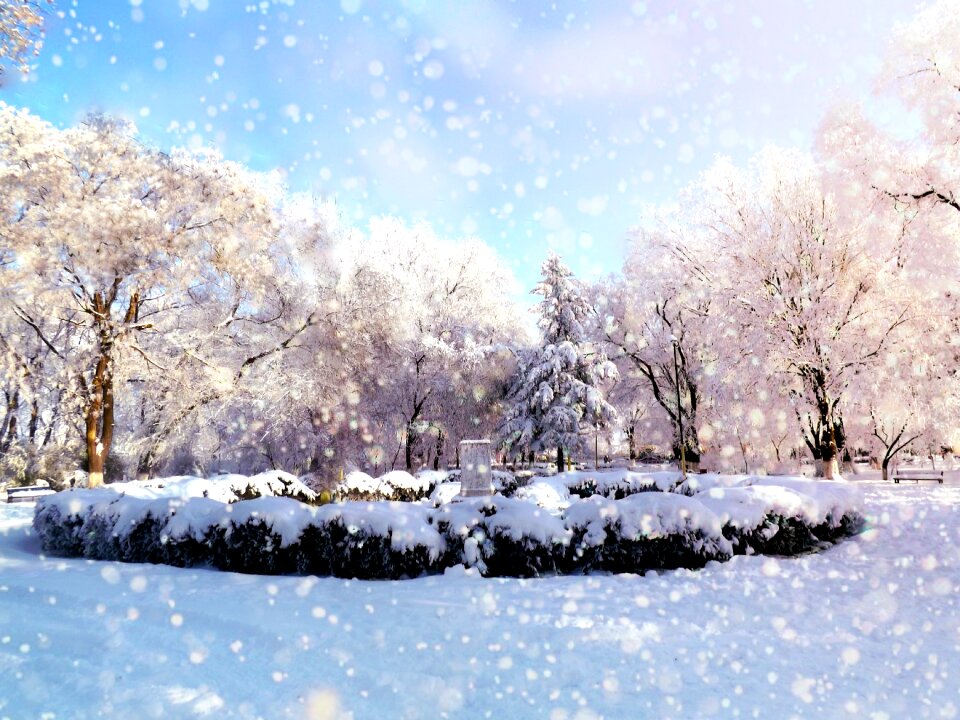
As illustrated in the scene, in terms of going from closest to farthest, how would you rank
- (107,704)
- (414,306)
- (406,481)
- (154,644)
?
(107,704) < (154,644) < (406,481) < (414,306)

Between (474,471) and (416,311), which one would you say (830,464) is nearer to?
(474,471)

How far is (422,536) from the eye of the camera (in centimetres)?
767

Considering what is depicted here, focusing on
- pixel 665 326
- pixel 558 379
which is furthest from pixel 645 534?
pixel 665 326

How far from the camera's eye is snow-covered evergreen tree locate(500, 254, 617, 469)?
2798cm

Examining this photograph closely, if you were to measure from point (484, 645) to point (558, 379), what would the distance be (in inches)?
949

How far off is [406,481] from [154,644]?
12786 millimetres

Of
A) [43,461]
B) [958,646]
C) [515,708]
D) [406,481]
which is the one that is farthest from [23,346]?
[958,646]

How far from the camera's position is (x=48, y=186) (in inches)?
594

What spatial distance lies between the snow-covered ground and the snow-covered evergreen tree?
2021cm

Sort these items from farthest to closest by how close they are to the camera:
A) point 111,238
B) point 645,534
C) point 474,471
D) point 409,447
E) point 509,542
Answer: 1. point 409,447
2. point 474,471
3. point 111,238
4. point 645,534
5. point 509,542

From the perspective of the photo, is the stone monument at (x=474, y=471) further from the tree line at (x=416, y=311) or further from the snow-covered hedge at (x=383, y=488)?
the tree line at (x=416, y=311)

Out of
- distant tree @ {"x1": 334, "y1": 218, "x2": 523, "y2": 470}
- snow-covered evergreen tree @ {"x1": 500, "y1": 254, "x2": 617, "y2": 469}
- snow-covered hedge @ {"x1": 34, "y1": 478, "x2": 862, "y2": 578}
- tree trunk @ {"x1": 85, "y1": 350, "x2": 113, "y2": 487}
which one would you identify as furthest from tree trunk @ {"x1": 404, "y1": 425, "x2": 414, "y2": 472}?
snow-covered hedge @ {"x1": 34, "y1": 478, "x2": 862, "y2": 578}

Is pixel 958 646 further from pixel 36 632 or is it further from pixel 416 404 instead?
pixel 416 404

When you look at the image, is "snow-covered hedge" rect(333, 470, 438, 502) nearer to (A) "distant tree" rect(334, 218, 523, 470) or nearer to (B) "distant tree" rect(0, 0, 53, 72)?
(A) "distant tree" rect(334, 218, 523, 470)
